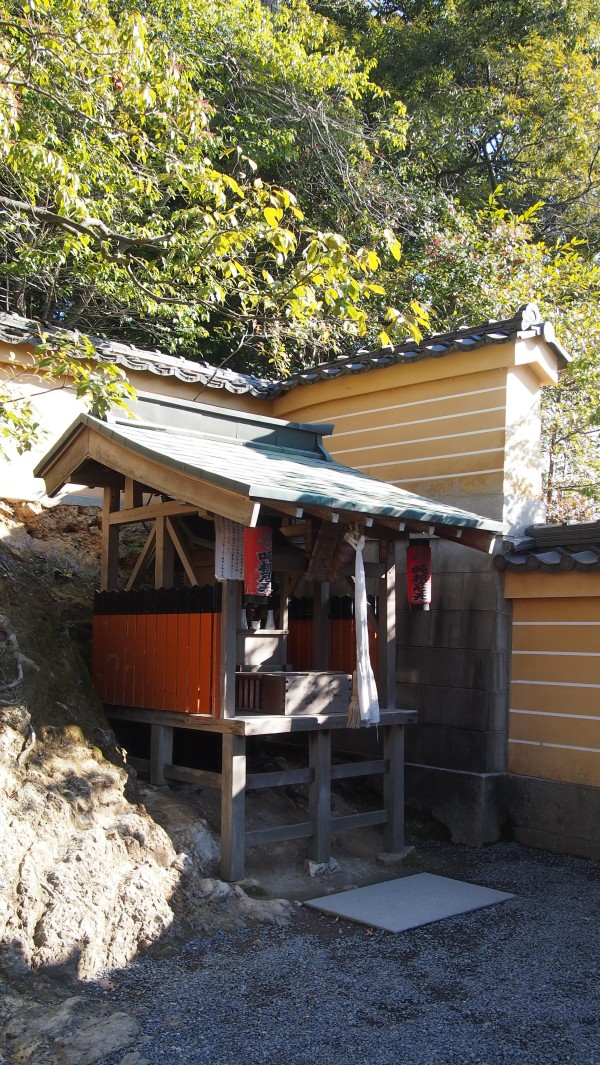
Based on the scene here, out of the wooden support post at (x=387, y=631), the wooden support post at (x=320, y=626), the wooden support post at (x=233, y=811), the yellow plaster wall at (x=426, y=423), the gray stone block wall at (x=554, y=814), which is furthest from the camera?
the yellow plaster wall at (x=426, y=423)

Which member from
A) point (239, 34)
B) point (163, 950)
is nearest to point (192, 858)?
point (163, 950)

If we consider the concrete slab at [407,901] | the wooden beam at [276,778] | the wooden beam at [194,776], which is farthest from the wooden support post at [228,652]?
the concrete slab at [407,901]

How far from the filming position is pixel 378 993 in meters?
5.36

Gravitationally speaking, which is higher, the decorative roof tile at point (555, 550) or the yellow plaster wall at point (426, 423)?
the yellow plaster wall at point (426, 423)

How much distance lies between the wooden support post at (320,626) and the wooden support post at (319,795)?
133 centimetres

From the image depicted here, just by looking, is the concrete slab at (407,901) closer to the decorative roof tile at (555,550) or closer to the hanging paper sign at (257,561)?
the hanging paper sign at (257,561)

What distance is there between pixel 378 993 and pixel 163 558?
4376mm

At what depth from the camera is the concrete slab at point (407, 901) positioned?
6613mm

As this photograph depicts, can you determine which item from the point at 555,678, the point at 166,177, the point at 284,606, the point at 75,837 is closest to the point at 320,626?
the point at 284,606

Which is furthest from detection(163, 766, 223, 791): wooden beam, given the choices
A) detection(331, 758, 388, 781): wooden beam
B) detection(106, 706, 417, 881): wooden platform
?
detection(331, 758, 388, 781): wooden beam

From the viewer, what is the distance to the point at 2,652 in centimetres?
737

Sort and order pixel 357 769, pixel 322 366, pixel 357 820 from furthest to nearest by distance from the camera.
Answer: pixel 322 366 → pixel 357 769 → pixel 357 820

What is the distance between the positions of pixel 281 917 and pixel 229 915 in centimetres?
44

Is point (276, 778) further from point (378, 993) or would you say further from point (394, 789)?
point (378, 993)
